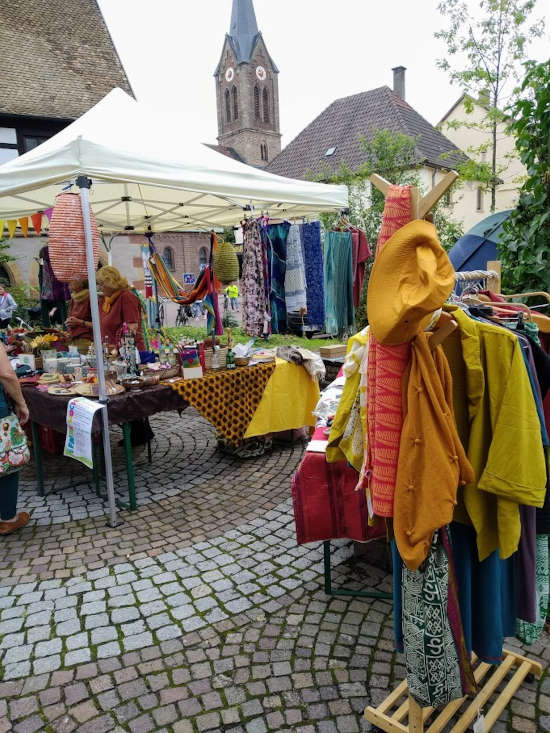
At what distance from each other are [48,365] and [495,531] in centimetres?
402

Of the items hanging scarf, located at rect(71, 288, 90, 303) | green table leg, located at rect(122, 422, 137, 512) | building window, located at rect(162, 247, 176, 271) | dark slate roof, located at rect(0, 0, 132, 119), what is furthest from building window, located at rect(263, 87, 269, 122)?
green table leg, located at rect(122, 422, 137, 512)

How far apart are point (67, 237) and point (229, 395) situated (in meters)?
1.83

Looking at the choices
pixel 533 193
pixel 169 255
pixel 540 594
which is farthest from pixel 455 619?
pixel 169 255

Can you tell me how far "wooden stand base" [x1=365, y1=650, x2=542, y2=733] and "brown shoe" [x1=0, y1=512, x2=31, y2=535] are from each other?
9.19 feet

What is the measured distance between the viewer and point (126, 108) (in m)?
4.54

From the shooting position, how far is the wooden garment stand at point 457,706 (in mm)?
1782

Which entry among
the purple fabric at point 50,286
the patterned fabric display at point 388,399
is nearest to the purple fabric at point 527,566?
the patterned fabric display at point 388,399

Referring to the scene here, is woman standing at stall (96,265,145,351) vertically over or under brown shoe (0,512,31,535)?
over

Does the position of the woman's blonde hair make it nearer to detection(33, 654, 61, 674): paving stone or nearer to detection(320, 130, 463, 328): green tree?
detection(33, 654, 61, 674): paving stone

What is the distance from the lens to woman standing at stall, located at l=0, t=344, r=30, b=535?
3350 mm

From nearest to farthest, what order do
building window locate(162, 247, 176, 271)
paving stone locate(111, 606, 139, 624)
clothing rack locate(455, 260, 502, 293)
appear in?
1. clothing rack locate(455, 260, 502, 293)
2. paving stone locate(111, 606, 139, 624)
3. building window locate(162, 247, 176, 271)

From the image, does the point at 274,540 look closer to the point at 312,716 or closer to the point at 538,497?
the point at 312,716

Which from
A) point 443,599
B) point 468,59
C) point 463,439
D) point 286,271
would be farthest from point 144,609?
point 468,59

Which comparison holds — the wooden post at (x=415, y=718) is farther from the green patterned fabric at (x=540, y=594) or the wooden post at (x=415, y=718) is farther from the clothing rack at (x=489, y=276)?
the clothing rack at (x=489, y=276)
